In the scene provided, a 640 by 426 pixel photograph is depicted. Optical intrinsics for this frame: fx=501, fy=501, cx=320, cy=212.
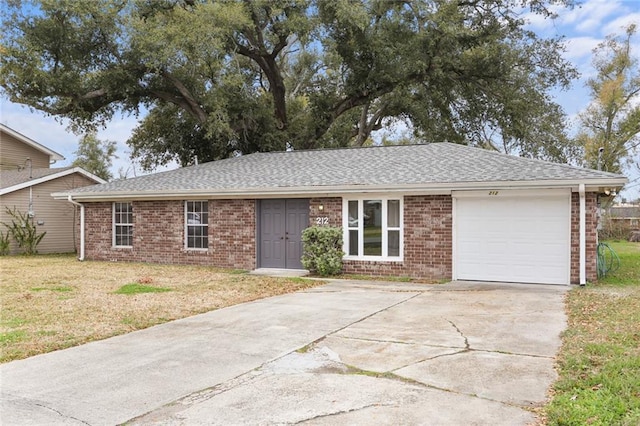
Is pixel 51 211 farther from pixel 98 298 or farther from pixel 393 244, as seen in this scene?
pixel 393 244

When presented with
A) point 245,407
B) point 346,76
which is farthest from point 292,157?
point 245,407

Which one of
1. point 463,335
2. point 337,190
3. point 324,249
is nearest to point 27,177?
point 324,249

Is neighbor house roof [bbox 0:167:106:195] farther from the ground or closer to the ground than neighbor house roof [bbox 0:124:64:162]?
closer to the ground

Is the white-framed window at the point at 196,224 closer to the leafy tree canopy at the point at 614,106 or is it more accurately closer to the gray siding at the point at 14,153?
the gray siding at the point at 14,153

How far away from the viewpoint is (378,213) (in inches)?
487

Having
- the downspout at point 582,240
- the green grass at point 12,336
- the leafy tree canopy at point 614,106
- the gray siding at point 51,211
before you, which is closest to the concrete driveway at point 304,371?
the green grass at point 12,336

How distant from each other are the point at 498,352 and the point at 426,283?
5.76m

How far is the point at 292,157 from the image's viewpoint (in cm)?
1723

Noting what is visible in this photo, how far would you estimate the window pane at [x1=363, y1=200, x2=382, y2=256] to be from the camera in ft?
40.6

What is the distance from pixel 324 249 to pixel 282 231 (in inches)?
65.8

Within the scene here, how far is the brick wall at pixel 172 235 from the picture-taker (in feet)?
45.7

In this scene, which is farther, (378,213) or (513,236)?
(378,213)

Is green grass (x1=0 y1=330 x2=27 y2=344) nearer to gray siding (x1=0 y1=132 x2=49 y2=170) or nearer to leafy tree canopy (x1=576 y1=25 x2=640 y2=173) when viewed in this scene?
gray siding (x1=0 y1=132 x2=49 y2=170)

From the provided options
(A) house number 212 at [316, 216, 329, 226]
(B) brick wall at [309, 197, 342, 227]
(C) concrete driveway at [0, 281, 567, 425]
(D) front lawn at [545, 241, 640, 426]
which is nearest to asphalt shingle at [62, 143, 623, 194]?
(B) brick wall at [309, 197, 342, 227]
